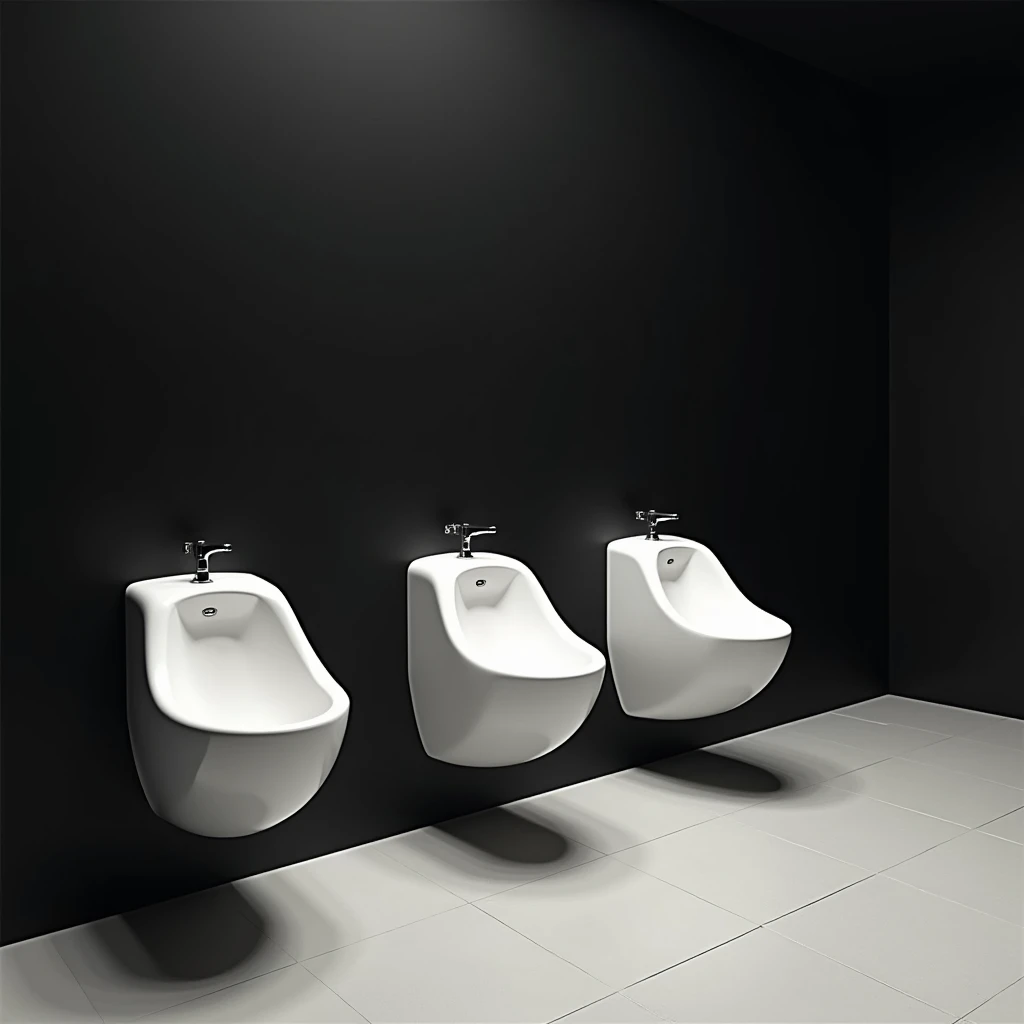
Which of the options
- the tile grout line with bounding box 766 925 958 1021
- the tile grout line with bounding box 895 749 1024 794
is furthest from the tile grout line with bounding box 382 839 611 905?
the tile grout line with bounding box 895 749 1024 794

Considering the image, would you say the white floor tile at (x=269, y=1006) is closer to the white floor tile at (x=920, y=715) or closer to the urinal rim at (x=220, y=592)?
the urinal rim at (x=220, y=592)

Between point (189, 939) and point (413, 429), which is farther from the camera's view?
point (413, 429)

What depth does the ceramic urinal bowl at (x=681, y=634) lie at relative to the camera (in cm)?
262

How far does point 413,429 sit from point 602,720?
3.58 feet

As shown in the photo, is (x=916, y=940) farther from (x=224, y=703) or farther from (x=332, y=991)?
(x=224, y=703)

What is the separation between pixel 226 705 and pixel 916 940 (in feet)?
4.87

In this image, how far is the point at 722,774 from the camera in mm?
3023

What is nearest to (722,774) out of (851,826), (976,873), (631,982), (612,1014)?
(851,826)

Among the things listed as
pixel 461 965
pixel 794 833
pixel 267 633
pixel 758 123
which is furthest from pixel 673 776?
pixel 758 123

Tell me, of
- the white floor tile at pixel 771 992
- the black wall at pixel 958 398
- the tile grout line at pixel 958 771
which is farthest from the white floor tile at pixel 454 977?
the black wall at pixel 958 398

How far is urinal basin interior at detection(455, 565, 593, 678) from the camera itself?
2.50m

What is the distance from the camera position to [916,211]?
3.89 meters

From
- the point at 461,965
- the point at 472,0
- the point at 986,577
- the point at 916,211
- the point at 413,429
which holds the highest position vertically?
the point at 472,0

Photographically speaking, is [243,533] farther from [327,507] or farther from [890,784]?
[890,784]
